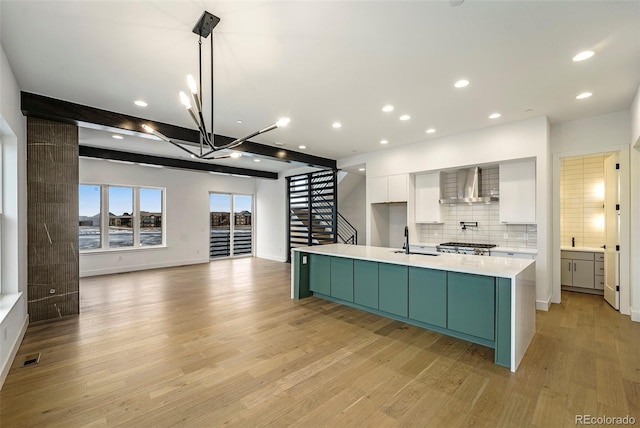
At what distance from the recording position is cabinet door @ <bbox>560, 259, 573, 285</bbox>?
5344 mm

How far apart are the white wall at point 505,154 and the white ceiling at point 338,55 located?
0.32 metres

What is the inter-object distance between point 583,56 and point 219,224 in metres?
9.27

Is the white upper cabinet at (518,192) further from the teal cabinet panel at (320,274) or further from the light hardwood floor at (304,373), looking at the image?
the teal cabinet panel at (320,274)

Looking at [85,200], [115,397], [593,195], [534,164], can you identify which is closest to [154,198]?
[85,200]

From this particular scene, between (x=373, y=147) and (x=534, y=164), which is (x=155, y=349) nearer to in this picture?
(x=373, y=147)

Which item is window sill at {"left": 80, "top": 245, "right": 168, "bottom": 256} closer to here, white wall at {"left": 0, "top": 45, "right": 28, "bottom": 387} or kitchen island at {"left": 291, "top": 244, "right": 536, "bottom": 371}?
white wall at {"left": 0, "top": 45, "right": 28, "bottom": 387}

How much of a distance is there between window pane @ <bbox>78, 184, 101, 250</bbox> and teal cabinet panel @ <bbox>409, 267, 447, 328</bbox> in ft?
24.9

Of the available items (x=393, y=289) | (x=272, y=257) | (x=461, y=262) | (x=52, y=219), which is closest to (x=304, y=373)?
(x=393, y=289)

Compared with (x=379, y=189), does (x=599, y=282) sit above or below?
below

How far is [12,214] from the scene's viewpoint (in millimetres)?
3199

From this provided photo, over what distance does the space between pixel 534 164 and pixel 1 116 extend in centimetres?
666

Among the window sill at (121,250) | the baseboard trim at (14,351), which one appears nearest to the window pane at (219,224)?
the window sill at (121,250)

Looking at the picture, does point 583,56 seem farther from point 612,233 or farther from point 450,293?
point 612,233

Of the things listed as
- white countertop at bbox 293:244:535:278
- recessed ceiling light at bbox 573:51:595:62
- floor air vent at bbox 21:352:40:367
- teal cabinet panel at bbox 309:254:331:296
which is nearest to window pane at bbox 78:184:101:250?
floor air vent at bbox 21:352:40:367
